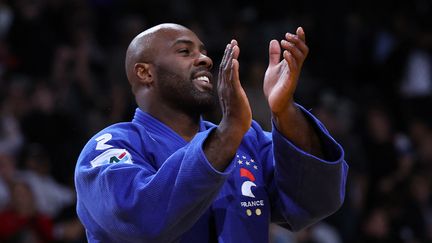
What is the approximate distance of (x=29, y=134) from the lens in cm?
780

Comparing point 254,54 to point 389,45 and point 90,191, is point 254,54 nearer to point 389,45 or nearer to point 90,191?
point 389,45

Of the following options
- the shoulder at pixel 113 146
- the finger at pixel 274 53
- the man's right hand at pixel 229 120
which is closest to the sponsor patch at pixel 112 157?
the shoulder at pixel 113 146

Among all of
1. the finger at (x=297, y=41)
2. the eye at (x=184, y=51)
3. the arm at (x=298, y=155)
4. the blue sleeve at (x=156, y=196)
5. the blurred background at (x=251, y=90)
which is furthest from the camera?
the blurred background at (x=251, y=90)

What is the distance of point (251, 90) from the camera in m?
8.09

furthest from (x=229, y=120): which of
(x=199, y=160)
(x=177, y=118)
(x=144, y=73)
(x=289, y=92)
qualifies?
(x=144, y=73)

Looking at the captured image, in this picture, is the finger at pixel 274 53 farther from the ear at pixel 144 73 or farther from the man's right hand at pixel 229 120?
the ear at pixel 144 73

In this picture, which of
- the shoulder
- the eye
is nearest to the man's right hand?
the shoulder

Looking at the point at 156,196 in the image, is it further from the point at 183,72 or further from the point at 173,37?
the point at 173,37

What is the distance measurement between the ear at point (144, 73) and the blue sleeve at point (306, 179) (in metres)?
0.53

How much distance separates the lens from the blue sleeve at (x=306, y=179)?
3131 mm

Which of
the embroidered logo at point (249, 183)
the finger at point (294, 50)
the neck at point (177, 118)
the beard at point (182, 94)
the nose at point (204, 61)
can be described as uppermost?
the finger at point (294, 50)

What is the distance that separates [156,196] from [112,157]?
0.29 metres

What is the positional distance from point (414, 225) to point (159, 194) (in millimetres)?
5258

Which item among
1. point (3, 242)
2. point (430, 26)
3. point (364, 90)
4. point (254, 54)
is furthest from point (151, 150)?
point (430, 26)
